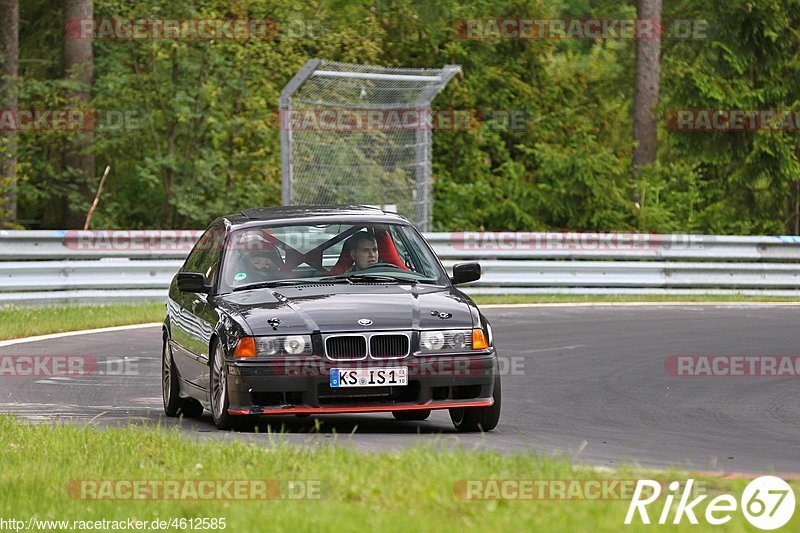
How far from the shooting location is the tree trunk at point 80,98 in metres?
32.9

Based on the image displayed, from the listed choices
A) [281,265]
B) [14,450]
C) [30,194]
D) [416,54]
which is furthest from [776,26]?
[14,450]

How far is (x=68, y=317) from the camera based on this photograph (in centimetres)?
2020

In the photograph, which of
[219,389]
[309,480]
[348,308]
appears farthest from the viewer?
[219,389]

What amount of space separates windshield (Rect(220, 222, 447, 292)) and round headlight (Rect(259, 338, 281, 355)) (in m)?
1.12

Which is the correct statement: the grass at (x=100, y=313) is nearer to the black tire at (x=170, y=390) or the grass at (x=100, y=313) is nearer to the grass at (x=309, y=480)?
the black tire at (x=170, y=390)

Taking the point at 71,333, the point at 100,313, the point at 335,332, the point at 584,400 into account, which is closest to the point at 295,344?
the point at 335,332

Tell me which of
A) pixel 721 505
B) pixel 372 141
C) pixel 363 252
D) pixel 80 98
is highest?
pixel 80 98

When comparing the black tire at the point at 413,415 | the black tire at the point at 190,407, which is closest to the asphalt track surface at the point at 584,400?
the black tire at the point at 413,415

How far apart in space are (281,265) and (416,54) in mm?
27401

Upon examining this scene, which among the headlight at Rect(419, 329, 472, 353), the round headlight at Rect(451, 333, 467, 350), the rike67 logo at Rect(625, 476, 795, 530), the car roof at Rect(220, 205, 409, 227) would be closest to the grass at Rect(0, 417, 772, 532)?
the rike67 logo at Rect(625, 476, 795, 530)

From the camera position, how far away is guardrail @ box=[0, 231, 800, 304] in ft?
73.2

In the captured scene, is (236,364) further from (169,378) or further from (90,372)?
(90,372)

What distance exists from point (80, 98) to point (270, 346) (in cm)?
2398

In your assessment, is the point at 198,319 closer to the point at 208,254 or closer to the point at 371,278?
the point at 208,254
